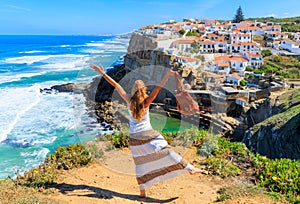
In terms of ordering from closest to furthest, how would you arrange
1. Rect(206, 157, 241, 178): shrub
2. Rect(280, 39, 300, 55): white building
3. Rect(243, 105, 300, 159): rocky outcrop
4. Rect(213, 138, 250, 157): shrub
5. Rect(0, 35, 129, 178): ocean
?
Rect(206, 157, 241, 178): shrub → Rect(213, 138, 250, 157): shrub → Rect(243, 105, 300, 159): rocky outcrop → Rect(0, 35, 129, 178): ocean → Rect(280, 39, 300, 55): white building

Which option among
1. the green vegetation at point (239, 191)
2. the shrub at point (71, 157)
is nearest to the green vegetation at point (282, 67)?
the shrub at point (71, 157)

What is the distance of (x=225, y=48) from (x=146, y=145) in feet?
150

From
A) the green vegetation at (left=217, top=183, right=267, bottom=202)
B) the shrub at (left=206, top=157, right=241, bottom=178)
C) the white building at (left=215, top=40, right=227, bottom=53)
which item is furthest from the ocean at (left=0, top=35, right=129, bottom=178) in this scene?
the white building at (left=215, top=40, right=227, bottom=53)

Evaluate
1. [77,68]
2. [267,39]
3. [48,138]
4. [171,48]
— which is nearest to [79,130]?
[48,138]

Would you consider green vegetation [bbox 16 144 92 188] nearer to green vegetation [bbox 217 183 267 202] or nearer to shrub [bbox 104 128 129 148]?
shrub [bbox 104 128 129 148]

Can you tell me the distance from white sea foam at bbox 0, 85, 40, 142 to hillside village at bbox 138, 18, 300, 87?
1638cm

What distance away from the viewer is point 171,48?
3831 cm

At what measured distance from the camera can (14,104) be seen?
92.0 feet

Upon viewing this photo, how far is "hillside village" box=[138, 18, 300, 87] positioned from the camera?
35406 millimetres

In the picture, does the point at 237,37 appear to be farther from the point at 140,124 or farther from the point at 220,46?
the point at 140,124

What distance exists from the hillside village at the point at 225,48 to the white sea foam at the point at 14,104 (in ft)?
53.7

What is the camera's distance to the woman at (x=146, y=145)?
377 centimetres

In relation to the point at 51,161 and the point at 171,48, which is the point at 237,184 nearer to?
the point at 51,161

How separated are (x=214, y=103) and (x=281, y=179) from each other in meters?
23.3
